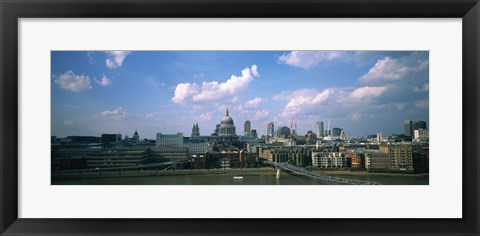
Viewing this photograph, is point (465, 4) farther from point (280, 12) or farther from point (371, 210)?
point (371, 210)

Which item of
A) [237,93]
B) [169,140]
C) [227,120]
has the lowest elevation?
[169,140]

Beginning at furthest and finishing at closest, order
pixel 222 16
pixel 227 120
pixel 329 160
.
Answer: pixel 329 160 → pixel 227 120 → pixel 222 16

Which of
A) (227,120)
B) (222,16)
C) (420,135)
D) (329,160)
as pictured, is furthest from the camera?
(329,160)

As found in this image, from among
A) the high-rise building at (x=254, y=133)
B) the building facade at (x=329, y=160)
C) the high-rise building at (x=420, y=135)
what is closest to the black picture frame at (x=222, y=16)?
the high-rise building at (x=420, y=135)

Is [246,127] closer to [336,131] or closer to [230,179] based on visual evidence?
[230,179]

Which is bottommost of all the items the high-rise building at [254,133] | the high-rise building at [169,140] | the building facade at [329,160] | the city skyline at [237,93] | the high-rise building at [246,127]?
the building facade at [329,160]

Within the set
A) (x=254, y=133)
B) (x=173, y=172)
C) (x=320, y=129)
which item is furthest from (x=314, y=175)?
(x=173, y=172)

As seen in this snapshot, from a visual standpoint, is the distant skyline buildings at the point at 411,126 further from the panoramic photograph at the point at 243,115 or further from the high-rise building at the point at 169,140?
the high-rise building at the point at 169,140
